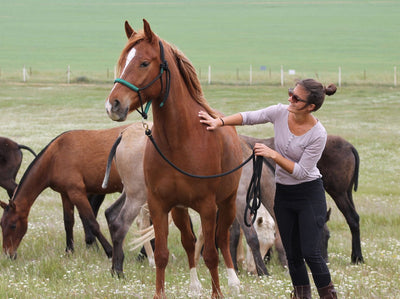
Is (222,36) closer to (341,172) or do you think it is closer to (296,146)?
(341,172)

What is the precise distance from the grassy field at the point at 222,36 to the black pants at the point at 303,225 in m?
37.4

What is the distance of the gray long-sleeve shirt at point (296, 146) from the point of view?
17.2 ft

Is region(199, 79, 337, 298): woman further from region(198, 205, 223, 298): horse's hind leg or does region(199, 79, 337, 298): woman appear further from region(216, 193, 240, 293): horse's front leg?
region(216, 193, 240, 293): horse's front leg

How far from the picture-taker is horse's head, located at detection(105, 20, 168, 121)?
5.20 metres

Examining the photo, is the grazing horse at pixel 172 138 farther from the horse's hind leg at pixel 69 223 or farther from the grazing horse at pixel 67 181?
the horse's hind leg at pixel 69 223

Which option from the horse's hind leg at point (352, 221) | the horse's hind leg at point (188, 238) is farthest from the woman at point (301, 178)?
the horse's hind leg at point (352, 221)

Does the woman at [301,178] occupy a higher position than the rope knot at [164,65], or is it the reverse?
the rope knot at [164,65]

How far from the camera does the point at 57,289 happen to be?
6.47 meters

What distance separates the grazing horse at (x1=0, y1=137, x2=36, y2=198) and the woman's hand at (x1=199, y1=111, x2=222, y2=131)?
612 cm

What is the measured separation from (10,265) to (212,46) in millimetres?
73300

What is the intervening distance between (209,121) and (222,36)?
8437cm

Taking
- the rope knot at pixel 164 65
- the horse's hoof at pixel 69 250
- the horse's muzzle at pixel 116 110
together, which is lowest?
the horse's hoof at pixel 69 250

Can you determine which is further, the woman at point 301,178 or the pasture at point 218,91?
the pasture at point 218,91

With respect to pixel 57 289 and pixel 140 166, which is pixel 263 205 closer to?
pixel 140 166
